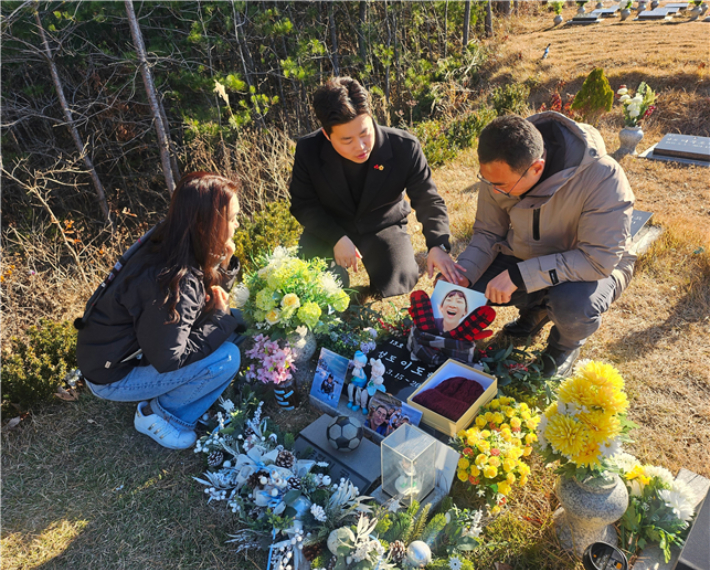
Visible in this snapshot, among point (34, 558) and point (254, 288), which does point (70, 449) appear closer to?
point (34, 558)

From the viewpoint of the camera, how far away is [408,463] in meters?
2.04

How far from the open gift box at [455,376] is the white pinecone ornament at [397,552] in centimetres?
66

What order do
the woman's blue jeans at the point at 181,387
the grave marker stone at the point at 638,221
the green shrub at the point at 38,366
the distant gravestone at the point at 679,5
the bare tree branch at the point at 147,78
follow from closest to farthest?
the woman's blue jeans at the point at 181,387 < the green shrub at the point at 38,366 < the grave marker stone at the point at 638,221 < the bare tree branch at the point at 147,78 < the distant gravestone at the point at 679,5

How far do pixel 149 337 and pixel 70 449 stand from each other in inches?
48.3

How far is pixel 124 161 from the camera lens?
7.71 m

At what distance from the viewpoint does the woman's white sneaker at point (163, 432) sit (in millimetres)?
2721

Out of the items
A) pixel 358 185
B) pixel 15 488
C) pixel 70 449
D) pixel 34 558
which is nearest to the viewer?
pixel 34 558

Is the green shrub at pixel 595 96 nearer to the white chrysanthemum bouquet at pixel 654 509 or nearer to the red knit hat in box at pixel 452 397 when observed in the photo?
the red knit hat in box at pixel 452 397

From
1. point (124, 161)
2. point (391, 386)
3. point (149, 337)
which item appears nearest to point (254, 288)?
point (149, 337)

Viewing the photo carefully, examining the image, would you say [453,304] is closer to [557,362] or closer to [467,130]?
[557,362]

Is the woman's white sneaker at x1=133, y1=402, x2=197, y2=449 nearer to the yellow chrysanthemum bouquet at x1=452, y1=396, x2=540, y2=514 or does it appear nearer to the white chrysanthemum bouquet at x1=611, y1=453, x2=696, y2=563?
the yellow chrysanthemum bouquet at x1=452, y1=396, x2=540, y2=514

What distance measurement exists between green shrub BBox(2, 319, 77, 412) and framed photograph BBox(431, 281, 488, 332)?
2740 millimetres

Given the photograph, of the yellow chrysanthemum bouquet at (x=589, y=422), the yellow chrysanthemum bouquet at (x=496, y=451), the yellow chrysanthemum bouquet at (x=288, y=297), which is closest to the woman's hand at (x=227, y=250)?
the yellow chrysanthemum bouquet at (x=288, y=297)

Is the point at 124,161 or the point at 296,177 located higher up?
the point at 296,177
